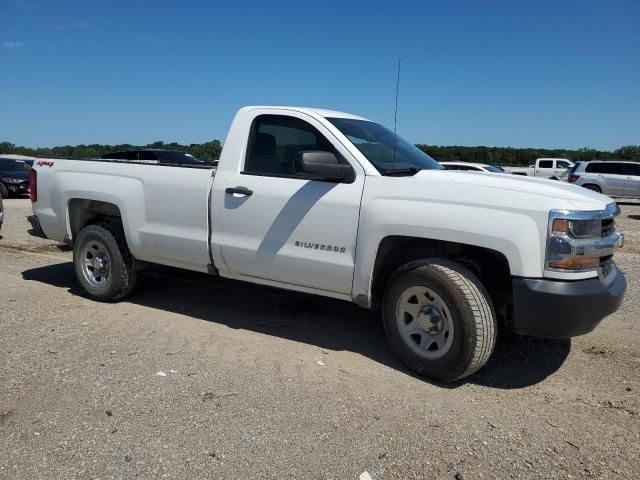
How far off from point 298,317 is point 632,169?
21.5m

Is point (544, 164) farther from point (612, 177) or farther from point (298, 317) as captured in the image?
point (298, 317)

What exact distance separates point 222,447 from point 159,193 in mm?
2753

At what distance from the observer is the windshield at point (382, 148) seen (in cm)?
421

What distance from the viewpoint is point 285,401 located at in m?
3.49

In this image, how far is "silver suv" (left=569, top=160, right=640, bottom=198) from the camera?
21.6 meters

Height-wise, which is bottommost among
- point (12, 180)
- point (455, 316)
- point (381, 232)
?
point (12, 180)

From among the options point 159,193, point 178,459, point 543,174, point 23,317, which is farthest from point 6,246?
point 543,174

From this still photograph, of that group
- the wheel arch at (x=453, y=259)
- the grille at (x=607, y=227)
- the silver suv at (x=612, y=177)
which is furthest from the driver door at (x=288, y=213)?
the silver suv at (x=612, y=177)

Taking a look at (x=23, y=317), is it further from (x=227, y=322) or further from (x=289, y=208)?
(x=289, y=208)

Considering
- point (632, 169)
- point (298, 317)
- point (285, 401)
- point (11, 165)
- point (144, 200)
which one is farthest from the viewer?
point (632, 169)

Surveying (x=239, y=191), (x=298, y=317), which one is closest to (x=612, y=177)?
(x=298, y=317)

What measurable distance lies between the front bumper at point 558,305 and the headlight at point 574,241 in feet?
0.37

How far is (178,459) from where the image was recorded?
2826 millimetres

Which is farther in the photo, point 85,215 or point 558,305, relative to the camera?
point 85,215
